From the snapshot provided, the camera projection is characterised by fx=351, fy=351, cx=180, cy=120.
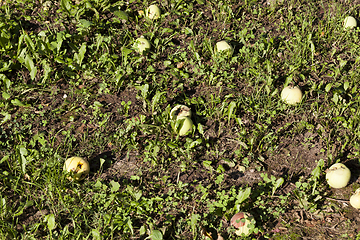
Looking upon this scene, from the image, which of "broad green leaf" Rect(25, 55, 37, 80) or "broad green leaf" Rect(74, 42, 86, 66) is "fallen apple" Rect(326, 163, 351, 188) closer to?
"broad green leaf" Rect(74, 42, 86, 66)

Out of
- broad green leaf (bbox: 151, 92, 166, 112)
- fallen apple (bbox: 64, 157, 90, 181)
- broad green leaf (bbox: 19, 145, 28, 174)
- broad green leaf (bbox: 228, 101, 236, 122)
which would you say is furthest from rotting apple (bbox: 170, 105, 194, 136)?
broad green leaf (bbox: 19, 145, 28, 174)

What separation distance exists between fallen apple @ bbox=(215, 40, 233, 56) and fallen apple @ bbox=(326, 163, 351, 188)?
2.05 meters

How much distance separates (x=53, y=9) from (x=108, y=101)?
6.91ft

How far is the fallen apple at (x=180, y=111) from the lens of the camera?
407 cm

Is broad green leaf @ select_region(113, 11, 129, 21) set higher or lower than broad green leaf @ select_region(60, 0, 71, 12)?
lower

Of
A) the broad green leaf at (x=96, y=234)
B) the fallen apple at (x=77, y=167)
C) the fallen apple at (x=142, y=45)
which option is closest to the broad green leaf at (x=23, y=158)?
the fallen apple at (x=77, y=167)

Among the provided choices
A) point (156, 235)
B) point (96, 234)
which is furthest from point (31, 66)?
point (156, 235)

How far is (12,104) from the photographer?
14.5 ft

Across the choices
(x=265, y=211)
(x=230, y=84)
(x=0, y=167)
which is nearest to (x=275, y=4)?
(x=230, y=84)

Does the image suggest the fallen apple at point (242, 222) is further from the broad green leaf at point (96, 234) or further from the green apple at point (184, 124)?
the broad green leaf at point (96, 234)

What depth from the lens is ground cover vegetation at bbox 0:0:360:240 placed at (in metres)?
3.50

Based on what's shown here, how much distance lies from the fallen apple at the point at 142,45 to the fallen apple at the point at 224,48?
970 mm

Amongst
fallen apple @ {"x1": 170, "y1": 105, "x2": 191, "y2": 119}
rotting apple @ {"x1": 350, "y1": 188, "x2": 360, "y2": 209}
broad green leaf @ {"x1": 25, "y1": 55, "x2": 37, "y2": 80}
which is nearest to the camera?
rotting apple @ {"x1": 350, "y1": 188, "x2": 360, "y2": 209}

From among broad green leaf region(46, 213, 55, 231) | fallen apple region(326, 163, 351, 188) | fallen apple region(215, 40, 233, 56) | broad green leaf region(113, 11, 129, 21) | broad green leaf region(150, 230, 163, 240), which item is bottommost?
broad green leaf region(46, 213, 55, 231)
